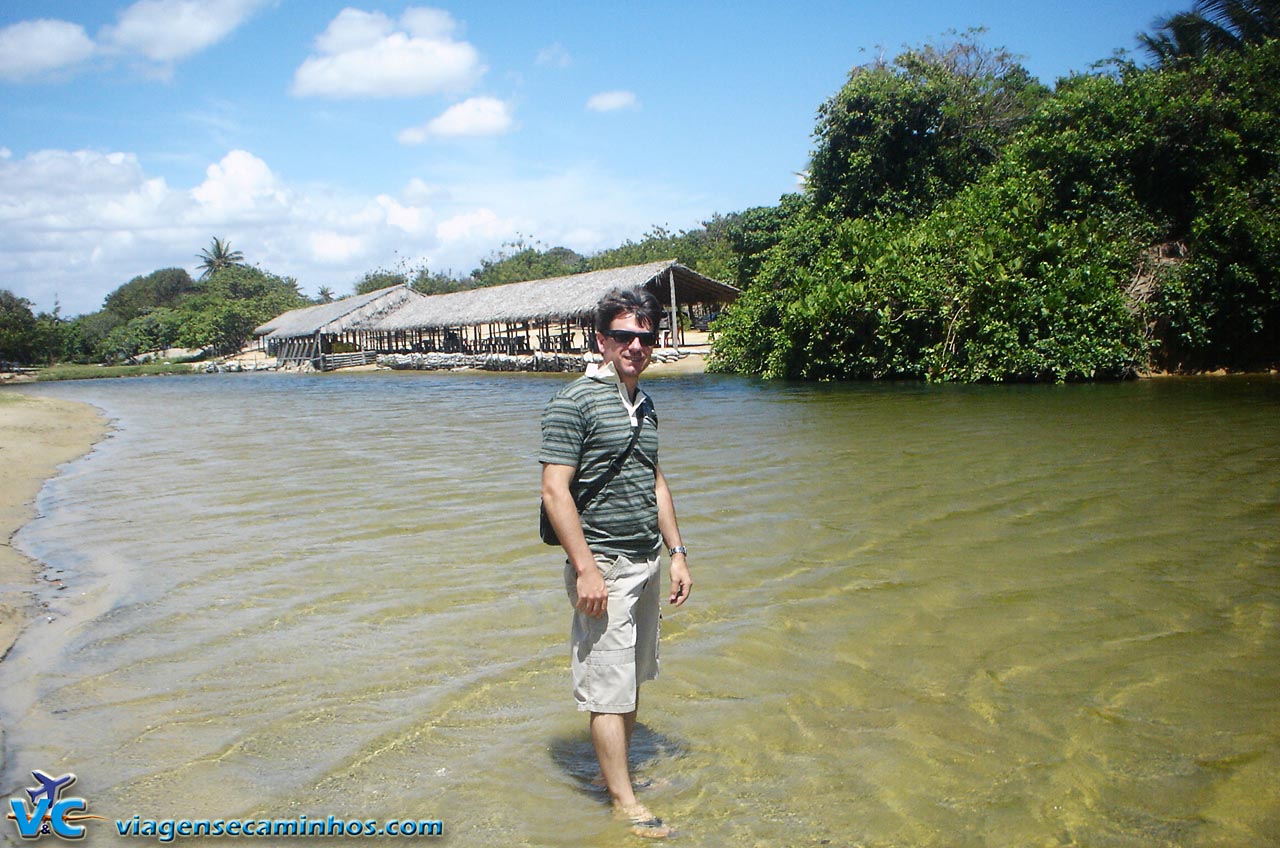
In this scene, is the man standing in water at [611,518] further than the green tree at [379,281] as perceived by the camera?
No

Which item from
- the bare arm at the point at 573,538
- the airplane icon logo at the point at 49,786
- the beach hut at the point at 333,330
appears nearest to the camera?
the bare arm at the point at 573,538

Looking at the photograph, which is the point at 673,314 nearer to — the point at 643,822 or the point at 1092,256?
the point at 1092,256

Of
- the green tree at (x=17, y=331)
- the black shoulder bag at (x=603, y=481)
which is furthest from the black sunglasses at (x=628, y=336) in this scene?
the green tree at (x=17, y=331)

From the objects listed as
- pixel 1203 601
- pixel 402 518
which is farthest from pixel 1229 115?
pixel 402 518

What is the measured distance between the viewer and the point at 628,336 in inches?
116

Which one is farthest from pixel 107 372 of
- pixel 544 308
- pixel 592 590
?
pixel 592 590

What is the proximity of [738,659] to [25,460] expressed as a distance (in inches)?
448

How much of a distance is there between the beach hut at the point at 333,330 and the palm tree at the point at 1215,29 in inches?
1386

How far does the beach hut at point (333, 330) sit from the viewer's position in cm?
4778

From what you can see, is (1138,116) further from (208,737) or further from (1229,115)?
(208,737)

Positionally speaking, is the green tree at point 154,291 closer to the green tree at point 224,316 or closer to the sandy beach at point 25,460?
the green tree at point 224,316

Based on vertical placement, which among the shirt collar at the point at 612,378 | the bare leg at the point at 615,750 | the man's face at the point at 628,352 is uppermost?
the man's face at the point at 628,352

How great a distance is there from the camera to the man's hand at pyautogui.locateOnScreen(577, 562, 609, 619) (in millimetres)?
2793

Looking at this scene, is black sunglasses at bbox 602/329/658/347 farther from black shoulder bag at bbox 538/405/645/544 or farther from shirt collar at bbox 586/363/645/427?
black shoulder bag at bbox 538/405/645/544
